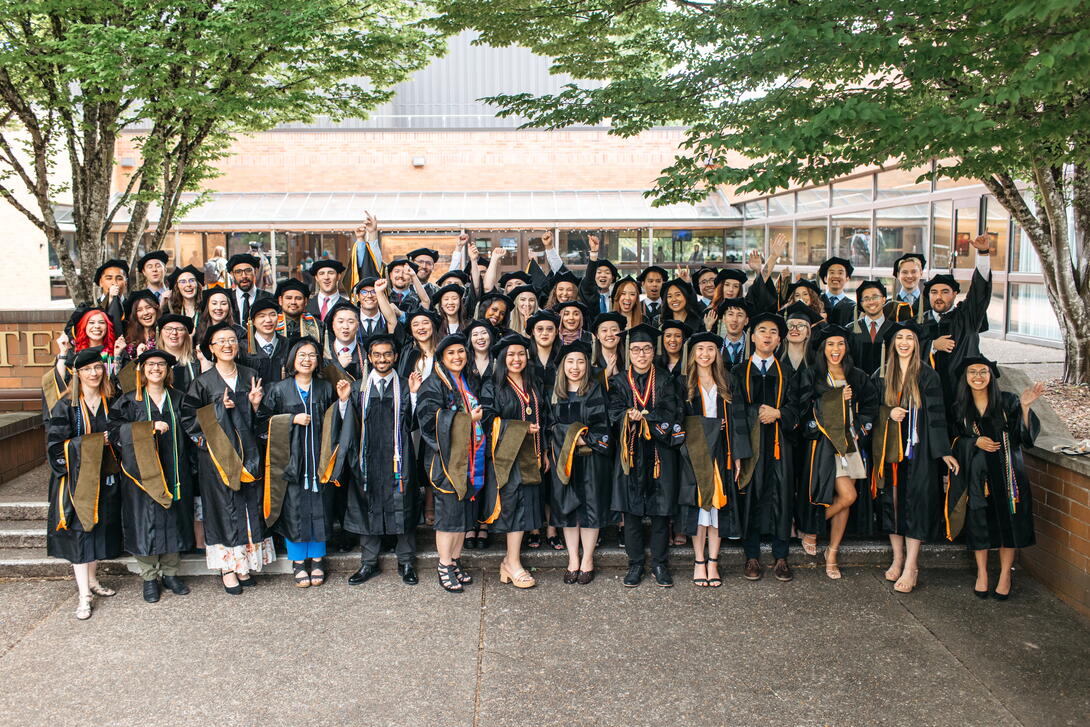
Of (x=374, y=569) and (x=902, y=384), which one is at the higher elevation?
(x=902, y=384)

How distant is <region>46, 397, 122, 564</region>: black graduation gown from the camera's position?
539 centimetres

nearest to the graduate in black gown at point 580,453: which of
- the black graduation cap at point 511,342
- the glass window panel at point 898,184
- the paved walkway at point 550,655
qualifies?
the black graduation cap at point 511,342

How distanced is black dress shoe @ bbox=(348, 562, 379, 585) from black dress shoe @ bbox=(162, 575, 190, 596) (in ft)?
3.64

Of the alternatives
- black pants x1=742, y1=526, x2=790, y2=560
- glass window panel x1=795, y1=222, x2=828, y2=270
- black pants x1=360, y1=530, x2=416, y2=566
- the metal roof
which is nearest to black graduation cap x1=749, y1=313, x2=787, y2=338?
black pants x1=742, y1=526, x2=790, y2=560

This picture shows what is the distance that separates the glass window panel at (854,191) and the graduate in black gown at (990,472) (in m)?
10.4

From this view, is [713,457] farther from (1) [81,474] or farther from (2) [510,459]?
(1) [81,474]

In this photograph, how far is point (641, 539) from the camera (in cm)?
583

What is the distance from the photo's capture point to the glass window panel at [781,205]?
19.1m

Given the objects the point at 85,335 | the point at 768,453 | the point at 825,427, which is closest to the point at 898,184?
the point at 825,427

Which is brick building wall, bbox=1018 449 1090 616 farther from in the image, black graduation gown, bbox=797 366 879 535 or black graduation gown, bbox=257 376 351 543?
black graduation gown, bbox=257 376 351 543

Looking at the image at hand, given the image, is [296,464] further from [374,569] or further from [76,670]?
[76,670]

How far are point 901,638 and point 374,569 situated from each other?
354 cm

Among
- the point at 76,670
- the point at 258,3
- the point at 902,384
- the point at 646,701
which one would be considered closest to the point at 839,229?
the point at 902,384

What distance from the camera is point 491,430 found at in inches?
226
